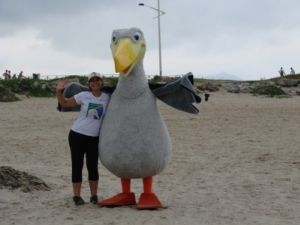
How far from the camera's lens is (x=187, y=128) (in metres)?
15.4

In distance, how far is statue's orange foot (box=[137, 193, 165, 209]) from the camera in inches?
263

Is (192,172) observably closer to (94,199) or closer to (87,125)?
(94,199)

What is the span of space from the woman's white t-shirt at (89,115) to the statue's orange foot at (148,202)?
846 millimetres

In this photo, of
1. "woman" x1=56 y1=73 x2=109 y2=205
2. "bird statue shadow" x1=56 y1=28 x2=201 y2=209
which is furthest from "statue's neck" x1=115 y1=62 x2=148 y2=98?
"woman" x1=56 y1=73 x2=109 y2=205

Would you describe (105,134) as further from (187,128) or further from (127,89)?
(187,128)

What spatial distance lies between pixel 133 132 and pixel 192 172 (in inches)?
130

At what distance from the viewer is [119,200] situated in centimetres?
686

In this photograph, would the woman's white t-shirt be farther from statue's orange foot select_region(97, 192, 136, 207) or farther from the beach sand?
the beach sand

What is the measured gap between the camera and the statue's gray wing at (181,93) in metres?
6.61

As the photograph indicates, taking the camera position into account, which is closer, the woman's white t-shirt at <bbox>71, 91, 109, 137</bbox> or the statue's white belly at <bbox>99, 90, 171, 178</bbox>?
the statue's white belly at <bbox>99, 90, 171, 178</bbox>

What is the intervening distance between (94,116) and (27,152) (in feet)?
→ 16.5

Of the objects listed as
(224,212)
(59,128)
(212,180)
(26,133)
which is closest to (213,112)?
(59,128)

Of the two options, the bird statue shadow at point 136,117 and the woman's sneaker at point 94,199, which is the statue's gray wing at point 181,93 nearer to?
the bird statue shadow at point 136,117

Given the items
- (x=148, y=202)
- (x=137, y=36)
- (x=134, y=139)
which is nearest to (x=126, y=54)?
(x=137, y=36)
